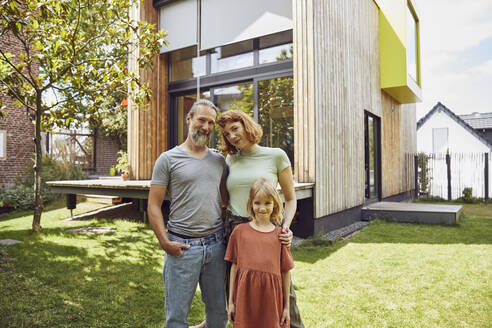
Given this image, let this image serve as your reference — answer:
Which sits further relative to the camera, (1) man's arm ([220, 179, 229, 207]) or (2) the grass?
(2) the grass

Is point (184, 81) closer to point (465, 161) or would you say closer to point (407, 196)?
point (407, 196)

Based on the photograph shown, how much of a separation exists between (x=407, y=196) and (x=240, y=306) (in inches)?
460

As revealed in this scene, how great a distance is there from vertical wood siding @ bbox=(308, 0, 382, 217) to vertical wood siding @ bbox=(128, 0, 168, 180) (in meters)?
4.04

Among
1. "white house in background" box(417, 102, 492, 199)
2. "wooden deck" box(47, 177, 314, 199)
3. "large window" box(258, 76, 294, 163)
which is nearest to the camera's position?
"wooden deck" box(47, 177, 314, 199)

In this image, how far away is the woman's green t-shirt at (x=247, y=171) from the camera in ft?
6.25

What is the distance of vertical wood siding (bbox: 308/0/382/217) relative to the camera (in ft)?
18.8

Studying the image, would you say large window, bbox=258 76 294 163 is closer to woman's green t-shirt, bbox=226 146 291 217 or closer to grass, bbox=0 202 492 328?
grass, bbox=0 202 492 328

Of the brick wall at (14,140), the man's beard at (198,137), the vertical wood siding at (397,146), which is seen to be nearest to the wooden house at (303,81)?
the vertical wood siding at (397,146)

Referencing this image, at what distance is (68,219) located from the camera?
7258 millimetres

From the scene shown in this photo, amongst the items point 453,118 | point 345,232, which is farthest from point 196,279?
point 453,118

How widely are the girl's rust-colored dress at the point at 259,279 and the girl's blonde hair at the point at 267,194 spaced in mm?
114

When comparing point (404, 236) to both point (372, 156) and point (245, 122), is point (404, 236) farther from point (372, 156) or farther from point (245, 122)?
point (245, 122)

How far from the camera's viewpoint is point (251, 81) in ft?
Result: 22.4

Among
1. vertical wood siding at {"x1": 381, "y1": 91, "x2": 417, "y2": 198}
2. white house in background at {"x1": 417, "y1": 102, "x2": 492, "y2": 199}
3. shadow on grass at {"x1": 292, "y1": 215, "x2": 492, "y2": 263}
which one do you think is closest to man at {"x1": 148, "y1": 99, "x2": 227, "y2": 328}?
shadow on grass at {"x1": 292, "y1": 215, "x2": 492, "y2": 263}
